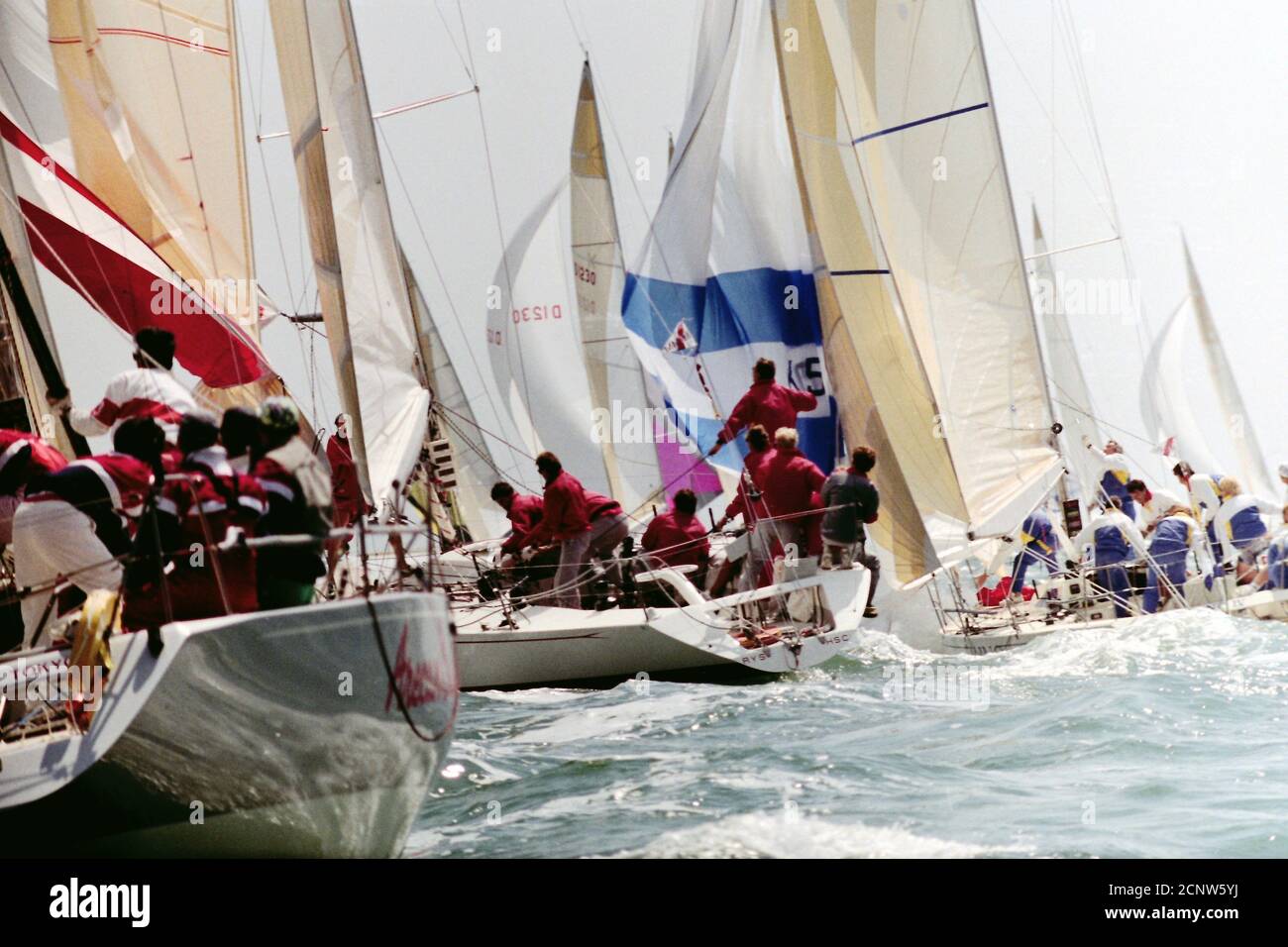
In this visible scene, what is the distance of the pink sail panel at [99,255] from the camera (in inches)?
392

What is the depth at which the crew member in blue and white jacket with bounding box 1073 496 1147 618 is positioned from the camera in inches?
503

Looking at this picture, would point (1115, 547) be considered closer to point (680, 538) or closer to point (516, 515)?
point (680, 538)

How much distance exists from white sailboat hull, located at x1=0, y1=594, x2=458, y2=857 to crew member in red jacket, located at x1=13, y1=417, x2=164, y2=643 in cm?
43

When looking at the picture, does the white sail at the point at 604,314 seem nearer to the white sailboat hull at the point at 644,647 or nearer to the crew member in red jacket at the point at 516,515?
the crew member in red jacket at the point at 516,515

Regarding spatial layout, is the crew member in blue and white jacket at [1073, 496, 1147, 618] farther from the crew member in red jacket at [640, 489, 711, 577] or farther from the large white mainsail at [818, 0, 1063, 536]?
the crew member in red jacket at [640, 489, 711, 577]

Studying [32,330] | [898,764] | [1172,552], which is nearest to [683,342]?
[1172,552]

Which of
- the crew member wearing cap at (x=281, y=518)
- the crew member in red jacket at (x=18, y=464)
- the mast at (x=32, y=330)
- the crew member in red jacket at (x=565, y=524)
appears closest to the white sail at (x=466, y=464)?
the crew member in red jacket at (x=565, y=524)

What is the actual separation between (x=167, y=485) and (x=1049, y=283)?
2258cm

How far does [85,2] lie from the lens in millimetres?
11625

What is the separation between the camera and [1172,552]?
508 inches

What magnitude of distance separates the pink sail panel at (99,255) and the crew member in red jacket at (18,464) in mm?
3510

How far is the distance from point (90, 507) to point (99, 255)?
5.06m

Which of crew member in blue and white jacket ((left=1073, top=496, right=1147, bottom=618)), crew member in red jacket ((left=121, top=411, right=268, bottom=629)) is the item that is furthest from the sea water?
crew member in blue and white jacket ((left=1073, top=496, right=1147, bottom=618))
